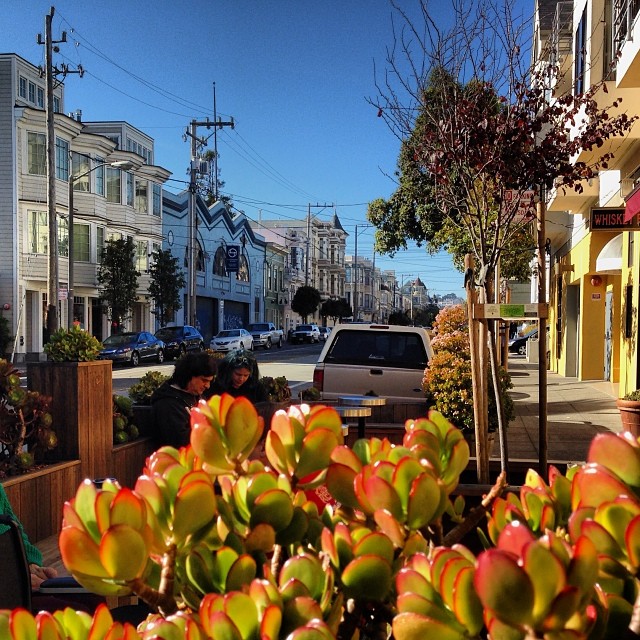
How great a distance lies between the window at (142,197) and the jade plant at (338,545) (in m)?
45.1

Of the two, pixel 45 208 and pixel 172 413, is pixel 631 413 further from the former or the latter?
pixel 45 208

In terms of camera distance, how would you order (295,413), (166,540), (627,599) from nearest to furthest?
(627,599) → (166,540) → (295,413)

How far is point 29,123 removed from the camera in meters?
33.5

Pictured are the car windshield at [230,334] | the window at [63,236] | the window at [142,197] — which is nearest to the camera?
the window at [63,236]

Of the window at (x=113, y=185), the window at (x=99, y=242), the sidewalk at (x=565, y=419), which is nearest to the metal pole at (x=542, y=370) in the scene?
the sidewalk at (x=565, y=419)

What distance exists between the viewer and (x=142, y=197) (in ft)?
148

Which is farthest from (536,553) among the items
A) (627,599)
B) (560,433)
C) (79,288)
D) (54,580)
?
(79,288)

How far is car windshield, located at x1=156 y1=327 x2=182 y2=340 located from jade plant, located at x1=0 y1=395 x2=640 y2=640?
35673 mm

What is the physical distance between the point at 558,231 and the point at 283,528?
24145 mm

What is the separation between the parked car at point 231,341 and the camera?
135ft

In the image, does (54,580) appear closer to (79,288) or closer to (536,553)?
(536,553)

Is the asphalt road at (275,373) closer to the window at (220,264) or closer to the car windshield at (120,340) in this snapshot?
the car windshield at (120,340)

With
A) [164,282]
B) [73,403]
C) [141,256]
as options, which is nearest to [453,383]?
[73,403]

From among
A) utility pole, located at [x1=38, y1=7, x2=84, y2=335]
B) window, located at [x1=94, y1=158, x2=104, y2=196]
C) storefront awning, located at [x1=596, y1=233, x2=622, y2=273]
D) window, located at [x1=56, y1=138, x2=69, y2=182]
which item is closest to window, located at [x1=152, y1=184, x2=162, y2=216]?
window, located at [x1=94, y1=158, x2=104, y2=196]
